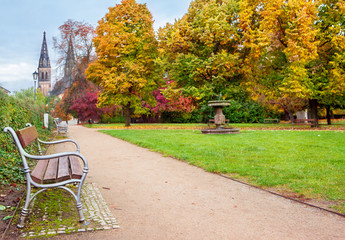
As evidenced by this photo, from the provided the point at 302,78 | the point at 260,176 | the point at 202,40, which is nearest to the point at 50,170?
the point at 260,176

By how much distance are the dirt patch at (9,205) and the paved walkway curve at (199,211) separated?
0.57 m

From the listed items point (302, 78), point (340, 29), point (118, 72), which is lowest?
point (302, 78)

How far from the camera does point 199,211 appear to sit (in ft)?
12.6

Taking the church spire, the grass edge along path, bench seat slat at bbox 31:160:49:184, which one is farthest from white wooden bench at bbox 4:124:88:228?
the church spire

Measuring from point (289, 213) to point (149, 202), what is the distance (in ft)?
6.34

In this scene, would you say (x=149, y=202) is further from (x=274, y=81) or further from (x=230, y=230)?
(x=274, y=81)

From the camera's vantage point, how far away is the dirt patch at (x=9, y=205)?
10.1 ft

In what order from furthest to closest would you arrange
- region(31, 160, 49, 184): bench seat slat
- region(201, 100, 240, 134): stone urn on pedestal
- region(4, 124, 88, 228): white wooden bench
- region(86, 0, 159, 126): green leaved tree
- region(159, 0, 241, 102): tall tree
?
region(86, 0, 159, 126): green leaved tree, region(159, 0, 241, 102): tall tree, region(201, 100, 240, 134): stone urn on pedestal, region(31, 160, 49, 184): bench seat slat, region(4, 124, 88, 228): white wooden bench

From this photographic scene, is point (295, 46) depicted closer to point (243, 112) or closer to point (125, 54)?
point (125, 54)

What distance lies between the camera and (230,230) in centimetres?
322

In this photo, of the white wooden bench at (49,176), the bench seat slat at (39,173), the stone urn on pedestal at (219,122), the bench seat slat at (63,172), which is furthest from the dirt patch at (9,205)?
the stone urn on pedestal at (219,122)

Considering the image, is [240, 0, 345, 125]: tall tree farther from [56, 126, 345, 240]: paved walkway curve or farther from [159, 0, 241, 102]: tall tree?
[56, 126, 345, 240]: paved walkway curve

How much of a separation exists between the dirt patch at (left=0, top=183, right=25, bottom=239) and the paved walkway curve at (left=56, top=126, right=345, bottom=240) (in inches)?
22.5

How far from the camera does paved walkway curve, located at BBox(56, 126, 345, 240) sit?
313 centimetres
